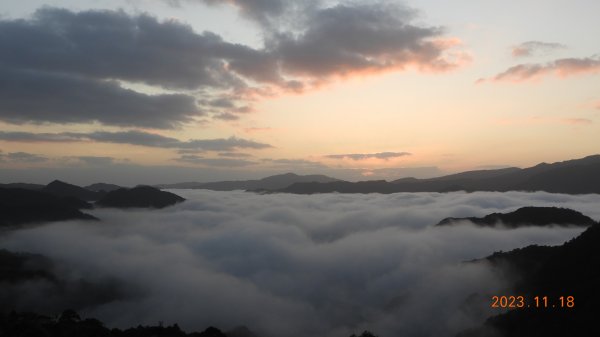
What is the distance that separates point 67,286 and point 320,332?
123 metres

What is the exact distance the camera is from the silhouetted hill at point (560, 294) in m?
75.0

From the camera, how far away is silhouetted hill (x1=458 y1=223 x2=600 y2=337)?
75.0 metres

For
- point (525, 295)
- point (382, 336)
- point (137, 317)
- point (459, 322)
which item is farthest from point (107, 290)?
point (525, 295)

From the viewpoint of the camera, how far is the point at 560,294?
86000mm
